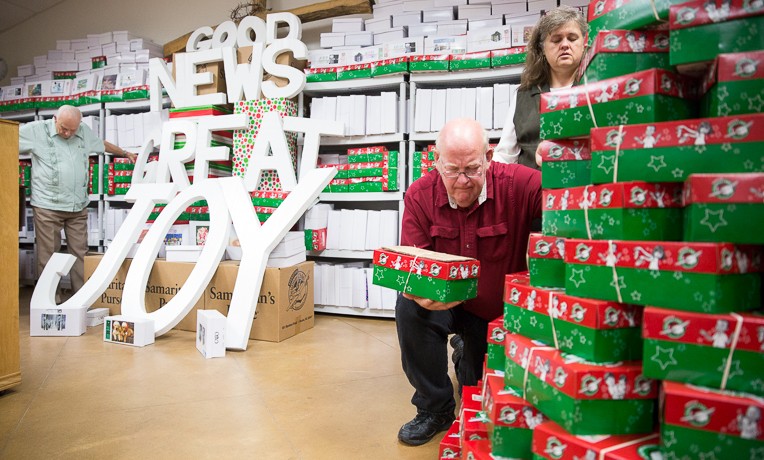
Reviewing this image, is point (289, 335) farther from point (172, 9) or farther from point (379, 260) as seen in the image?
point (172, 9)

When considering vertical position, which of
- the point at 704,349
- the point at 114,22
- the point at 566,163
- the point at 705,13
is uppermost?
the point at 114,22

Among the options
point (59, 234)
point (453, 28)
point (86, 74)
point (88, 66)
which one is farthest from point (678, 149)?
point (88, 66)

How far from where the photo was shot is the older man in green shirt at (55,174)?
3.88 m

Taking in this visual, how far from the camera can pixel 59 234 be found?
4.04 meters

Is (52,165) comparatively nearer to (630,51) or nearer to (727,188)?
(630,51)

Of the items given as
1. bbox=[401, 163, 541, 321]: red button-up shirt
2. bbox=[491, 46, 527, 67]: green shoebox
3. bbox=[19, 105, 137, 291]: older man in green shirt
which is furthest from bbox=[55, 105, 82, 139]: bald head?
bbox=[401, 163, 541, 321]: red button-up shirt

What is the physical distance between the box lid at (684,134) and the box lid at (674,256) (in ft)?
0.49

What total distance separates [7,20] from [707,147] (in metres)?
6.79

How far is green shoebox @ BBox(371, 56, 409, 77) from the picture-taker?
3427 millimetres

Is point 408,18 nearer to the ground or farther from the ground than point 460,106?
farther from the ground

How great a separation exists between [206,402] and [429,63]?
2436 millimetres

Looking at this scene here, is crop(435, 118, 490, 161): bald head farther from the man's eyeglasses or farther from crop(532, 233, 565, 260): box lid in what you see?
crop(532, 233, 565, 260): box lid

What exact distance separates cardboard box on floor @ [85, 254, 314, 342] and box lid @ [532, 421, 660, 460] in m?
2.07

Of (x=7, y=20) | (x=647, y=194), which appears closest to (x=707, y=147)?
(x=647, y=194)
